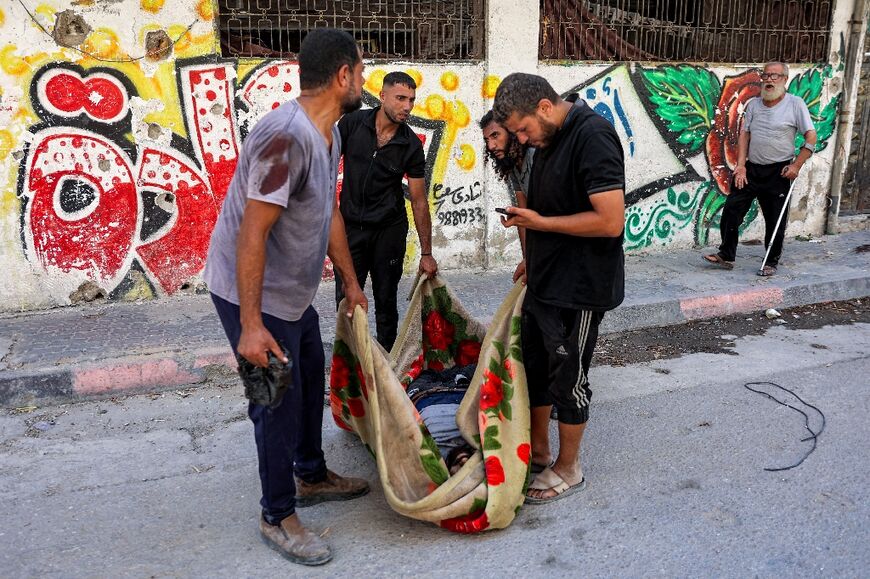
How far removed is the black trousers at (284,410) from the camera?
273 centimetres

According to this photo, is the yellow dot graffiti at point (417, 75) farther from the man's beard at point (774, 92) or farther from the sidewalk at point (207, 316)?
the man's beard at point (774, 92)

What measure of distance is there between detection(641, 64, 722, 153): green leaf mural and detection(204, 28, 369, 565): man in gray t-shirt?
535cm

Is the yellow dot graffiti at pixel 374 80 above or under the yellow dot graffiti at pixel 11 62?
under

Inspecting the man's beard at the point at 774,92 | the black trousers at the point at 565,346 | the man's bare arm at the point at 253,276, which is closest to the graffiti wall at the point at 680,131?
the man's beard at the point at 774,92

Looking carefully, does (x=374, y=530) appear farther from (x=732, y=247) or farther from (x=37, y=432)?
(x=732, y=247)

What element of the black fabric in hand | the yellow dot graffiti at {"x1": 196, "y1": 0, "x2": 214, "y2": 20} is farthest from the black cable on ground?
the yellow dot graffiti at {"x1": 196, "y1": 0, "x2": 214, "y2": 20}

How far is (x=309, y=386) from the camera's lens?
3104 millimetres

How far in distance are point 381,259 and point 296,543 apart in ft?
6.38

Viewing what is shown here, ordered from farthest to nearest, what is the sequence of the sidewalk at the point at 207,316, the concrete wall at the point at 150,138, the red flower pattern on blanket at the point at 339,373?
the concrete wall at the point at 150,138, the sidewalk at the point at 207,316, the red flower pattern on blanket at the point at 339,373

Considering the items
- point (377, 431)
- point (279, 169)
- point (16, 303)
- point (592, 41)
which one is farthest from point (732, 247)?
point (16, 303)

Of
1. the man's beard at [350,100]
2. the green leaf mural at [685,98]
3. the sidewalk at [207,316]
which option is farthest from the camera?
the green leaf mural at [685,98]

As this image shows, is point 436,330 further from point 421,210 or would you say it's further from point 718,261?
point 718,261

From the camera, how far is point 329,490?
327 centimetres

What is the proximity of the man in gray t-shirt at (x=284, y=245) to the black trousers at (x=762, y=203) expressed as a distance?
5.06 m
